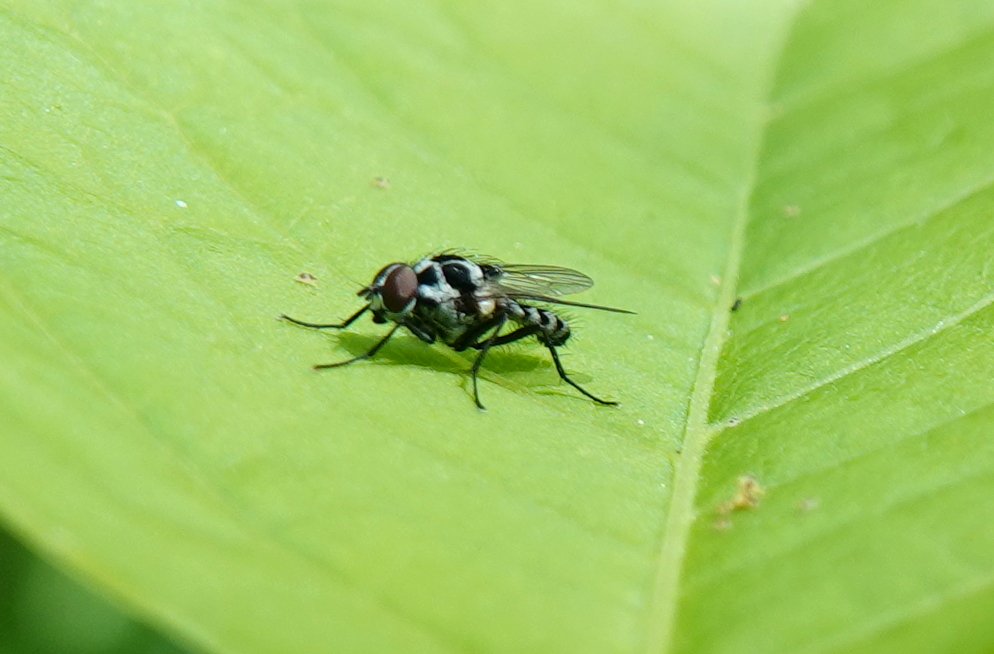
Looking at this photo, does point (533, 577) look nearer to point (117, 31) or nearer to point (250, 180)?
point (250, 180)

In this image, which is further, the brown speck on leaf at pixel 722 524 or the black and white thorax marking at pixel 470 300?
the black and white thorax marking at pixel 470 300

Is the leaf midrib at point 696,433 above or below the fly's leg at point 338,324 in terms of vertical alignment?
above

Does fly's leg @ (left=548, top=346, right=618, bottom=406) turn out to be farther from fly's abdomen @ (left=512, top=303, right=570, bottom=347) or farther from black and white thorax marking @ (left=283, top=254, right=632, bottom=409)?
fly's abdomen @ (left=512, top=303, right=570, bottom=347)

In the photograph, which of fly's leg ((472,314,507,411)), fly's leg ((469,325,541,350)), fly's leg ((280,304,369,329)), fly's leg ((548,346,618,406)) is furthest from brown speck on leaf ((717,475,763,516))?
fly's leg ((280,304,369,329))

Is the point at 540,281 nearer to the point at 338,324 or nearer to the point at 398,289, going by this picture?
the point at 398,289

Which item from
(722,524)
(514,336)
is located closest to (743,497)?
(722,524)

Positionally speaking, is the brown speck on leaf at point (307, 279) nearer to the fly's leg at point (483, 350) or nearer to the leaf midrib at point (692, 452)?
the fly's leg at point (483, 350)

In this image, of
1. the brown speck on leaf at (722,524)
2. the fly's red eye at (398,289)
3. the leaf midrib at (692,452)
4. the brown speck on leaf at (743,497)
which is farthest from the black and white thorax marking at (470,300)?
the brown speck on leaf at (722,524)
